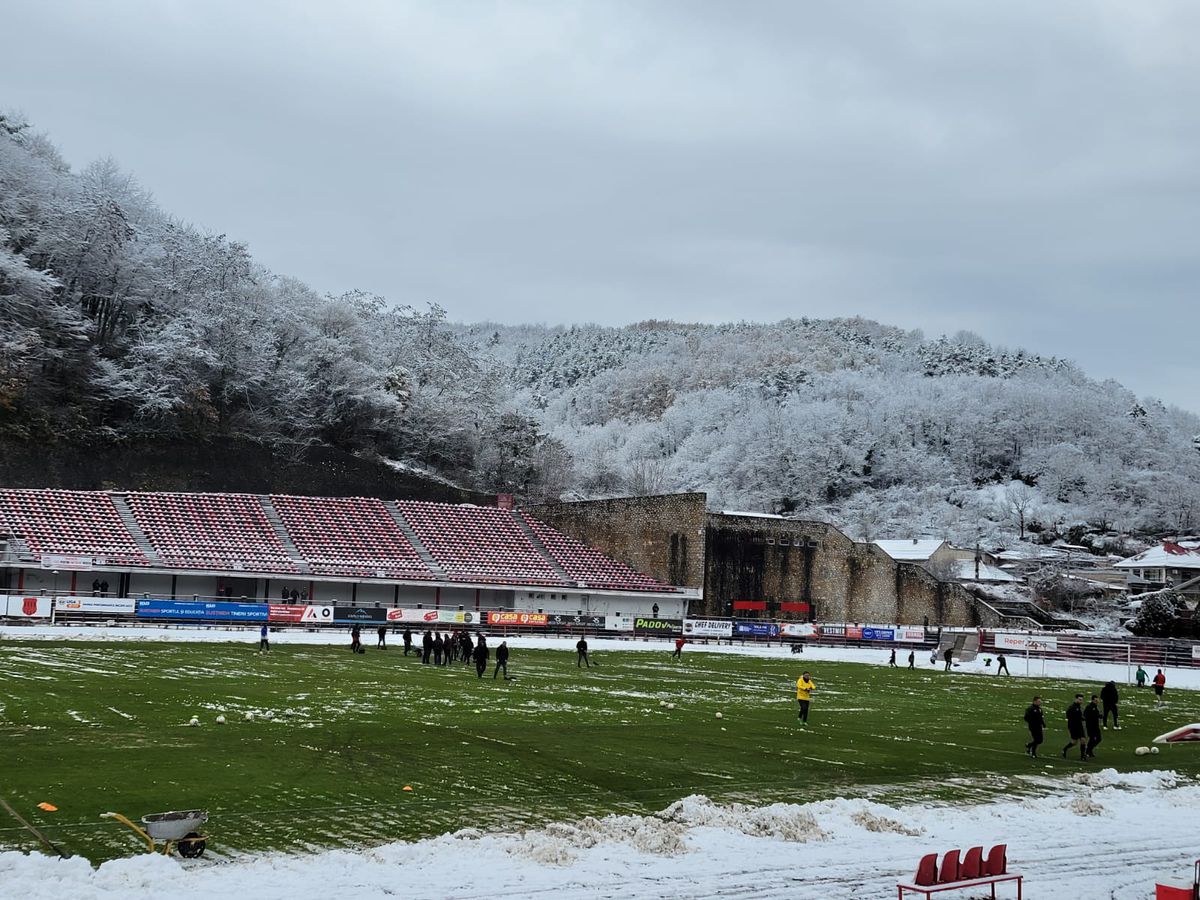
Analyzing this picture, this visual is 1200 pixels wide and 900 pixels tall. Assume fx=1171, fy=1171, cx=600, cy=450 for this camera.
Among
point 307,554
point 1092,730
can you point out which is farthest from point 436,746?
point 307,554

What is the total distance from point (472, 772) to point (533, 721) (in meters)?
6.91

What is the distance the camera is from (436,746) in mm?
21891

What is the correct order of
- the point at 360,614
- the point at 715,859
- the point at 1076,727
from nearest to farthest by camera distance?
1. the point at 715,859
2. the point at 1076,727
3. the point at 360,614

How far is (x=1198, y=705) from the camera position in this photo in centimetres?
3941

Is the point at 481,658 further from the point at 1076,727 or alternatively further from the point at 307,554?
the point at 307,554

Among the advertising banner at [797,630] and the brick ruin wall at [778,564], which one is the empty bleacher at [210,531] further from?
the advertising banner at [797,630]

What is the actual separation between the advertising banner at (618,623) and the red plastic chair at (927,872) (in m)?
51.7

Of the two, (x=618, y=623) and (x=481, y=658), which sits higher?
(x=481, y=658)

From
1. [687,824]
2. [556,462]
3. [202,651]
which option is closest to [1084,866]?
[687,824]

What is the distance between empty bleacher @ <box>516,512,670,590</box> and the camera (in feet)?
233

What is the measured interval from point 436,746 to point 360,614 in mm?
37837

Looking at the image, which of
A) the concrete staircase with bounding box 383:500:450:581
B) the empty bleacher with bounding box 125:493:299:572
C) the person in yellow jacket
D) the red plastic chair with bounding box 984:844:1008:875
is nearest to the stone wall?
the concrete staircase with bounding box 383:500:450:581

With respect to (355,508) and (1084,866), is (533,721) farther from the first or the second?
(355,508)

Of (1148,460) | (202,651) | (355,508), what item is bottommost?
(202,651)
